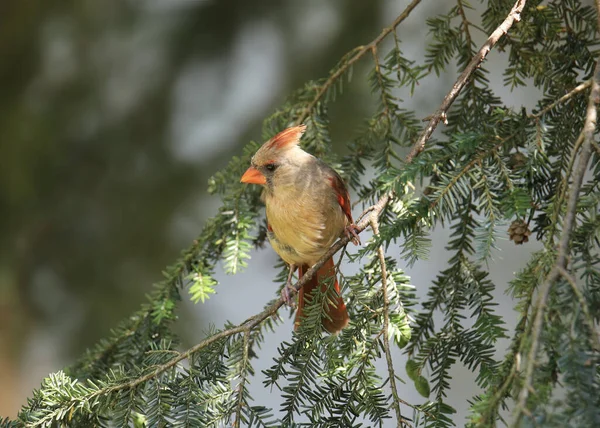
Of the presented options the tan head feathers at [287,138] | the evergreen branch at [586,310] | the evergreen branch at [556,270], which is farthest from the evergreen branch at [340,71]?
the evergreen branch at [586,310]

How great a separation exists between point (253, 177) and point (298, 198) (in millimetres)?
127

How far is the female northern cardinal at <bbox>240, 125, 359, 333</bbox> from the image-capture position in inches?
63.4

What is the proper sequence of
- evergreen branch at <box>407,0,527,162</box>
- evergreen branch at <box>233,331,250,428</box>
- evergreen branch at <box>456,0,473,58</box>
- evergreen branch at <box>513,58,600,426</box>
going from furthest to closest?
evergreen branch at <box>456,0,473,58</box>
evergreen branch at <box>407,0,527,162</box>
evergreen branch at <box>233,331,250,428</box>
evergreen branch at <box>513,58,600,426</box>

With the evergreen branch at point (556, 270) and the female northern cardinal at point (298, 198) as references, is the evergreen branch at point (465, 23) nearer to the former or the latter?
the female northern cardinal at point (298, 198)

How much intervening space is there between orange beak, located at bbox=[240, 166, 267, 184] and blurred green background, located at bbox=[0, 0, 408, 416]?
1.04 m

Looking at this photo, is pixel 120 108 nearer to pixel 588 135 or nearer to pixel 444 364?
pixel 444 364

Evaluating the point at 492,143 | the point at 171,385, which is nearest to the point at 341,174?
the point at 492,143

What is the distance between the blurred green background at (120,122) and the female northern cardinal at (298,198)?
104 centimetres

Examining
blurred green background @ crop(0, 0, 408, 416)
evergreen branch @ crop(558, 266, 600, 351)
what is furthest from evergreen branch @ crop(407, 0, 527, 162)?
blurred green background @ crop(0, 0, 408, 416)

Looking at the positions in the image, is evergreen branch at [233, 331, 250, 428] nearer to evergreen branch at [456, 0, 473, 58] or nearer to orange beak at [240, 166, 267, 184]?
orange beak at [240, 166, 267, 184]

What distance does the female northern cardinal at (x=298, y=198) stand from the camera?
5.29ft

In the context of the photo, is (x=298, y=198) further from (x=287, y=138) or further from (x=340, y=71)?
(x=340, y=71)

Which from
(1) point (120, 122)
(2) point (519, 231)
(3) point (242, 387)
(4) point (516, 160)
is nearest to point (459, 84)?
(4) point (516, 160)

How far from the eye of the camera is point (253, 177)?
1.64 m
